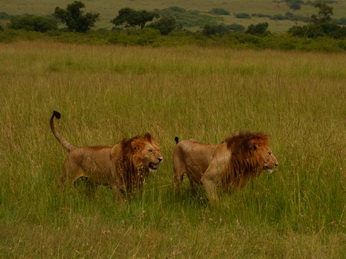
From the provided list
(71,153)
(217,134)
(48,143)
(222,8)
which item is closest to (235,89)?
(217,134)

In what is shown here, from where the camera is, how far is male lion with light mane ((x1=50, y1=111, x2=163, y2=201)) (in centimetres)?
425

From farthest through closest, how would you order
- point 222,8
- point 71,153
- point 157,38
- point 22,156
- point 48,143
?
point 222,8 < point 157,38 < point 48,143 < point 22,156 < point 71,153

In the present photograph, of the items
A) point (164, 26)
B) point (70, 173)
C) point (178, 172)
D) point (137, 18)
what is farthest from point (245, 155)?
point (137, 18)

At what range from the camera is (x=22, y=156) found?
511 cm

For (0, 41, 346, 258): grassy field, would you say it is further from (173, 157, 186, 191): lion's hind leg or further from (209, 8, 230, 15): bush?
(209, 8, 230, 15): bush

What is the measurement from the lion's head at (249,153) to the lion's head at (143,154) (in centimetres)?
52

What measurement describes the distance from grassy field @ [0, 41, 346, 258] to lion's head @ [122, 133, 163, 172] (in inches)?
10.3

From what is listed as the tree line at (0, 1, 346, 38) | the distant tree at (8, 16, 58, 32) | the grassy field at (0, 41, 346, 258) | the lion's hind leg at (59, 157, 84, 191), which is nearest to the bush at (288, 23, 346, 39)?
the tree line at (0, 1, 346, 38)

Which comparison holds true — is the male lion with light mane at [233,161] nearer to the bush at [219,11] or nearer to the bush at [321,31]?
the bush at [321,31]

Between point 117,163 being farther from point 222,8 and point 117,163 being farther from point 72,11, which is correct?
point 222,8

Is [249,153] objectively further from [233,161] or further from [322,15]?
[322,15]

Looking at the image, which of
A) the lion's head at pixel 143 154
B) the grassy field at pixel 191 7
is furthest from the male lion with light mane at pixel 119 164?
the grassy field at pixel 191 7

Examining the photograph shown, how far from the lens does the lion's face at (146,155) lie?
423 cm

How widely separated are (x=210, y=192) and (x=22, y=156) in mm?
1782
